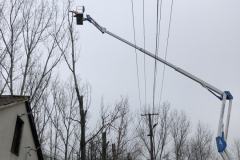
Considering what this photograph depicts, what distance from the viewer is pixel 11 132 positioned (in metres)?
8.16

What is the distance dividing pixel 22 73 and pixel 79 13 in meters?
7.10

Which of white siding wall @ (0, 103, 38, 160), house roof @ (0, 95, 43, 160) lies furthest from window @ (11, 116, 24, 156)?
house roof @ (0, 95, 43, 160)

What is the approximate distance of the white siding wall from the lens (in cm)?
750

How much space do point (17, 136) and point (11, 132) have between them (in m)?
0.96

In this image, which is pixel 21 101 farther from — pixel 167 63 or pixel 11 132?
pixel 167 63

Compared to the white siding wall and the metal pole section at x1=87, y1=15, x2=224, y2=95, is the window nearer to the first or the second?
the white siding wall

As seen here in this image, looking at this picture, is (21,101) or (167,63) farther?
(21,101)

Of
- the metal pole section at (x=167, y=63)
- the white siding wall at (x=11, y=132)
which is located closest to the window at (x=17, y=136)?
the white siding wall at (x=11, y=132)

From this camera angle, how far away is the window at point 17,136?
8640 mm

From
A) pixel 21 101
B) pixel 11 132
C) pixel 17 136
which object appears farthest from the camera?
pixel 21 101

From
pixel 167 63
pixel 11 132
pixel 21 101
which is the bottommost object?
pixel 11 132

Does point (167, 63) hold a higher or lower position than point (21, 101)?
higher

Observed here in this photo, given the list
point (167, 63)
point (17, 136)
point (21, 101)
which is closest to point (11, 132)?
point (17, 136)

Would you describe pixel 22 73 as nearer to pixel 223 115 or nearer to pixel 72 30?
pixel 72 30
